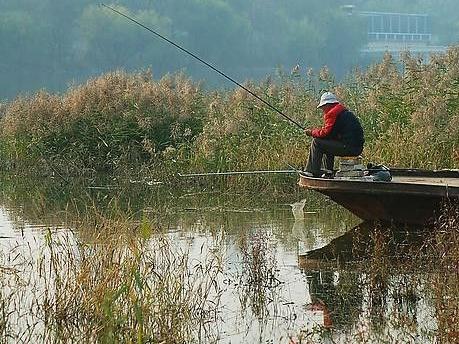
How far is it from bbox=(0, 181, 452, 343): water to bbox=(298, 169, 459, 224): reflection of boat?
492 millimetres

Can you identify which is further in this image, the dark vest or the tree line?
the tree line

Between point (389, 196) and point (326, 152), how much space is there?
116 cm

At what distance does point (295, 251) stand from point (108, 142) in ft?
34.3

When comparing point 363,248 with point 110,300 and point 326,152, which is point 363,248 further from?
point 110,300

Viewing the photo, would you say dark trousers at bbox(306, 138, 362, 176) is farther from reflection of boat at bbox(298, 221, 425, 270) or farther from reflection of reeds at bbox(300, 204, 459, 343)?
reflection of reeds at bbox(300, 204, 459, 343)

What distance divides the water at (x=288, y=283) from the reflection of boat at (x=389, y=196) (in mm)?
492

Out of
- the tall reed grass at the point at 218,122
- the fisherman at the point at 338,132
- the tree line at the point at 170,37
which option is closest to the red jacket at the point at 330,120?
the fisherman at the point at 338,132

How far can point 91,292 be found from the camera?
8.16 meters

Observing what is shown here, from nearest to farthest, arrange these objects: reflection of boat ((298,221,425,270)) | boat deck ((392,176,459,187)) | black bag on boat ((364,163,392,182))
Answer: reflection of boat ((298,221,425,270))
black bag on boat ((364,163,392,182))
boat deck ((392,176,459,187))

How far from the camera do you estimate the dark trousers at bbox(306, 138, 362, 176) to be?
12898mm

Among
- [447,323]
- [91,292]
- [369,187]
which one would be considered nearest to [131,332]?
[91,292]

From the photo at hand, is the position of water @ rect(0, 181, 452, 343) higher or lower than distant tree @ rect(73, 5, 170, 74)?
lower

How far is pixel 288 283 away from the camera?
10016 millimetres

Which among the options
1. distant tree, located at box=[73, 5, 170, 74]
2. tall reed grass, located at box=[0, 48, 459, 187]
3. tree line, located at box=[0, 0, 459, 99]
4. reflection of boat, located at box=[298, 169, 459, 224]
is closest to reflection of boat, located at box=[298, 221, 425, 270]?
reflection of boat, located at box=[298, 169, 459, 224]
